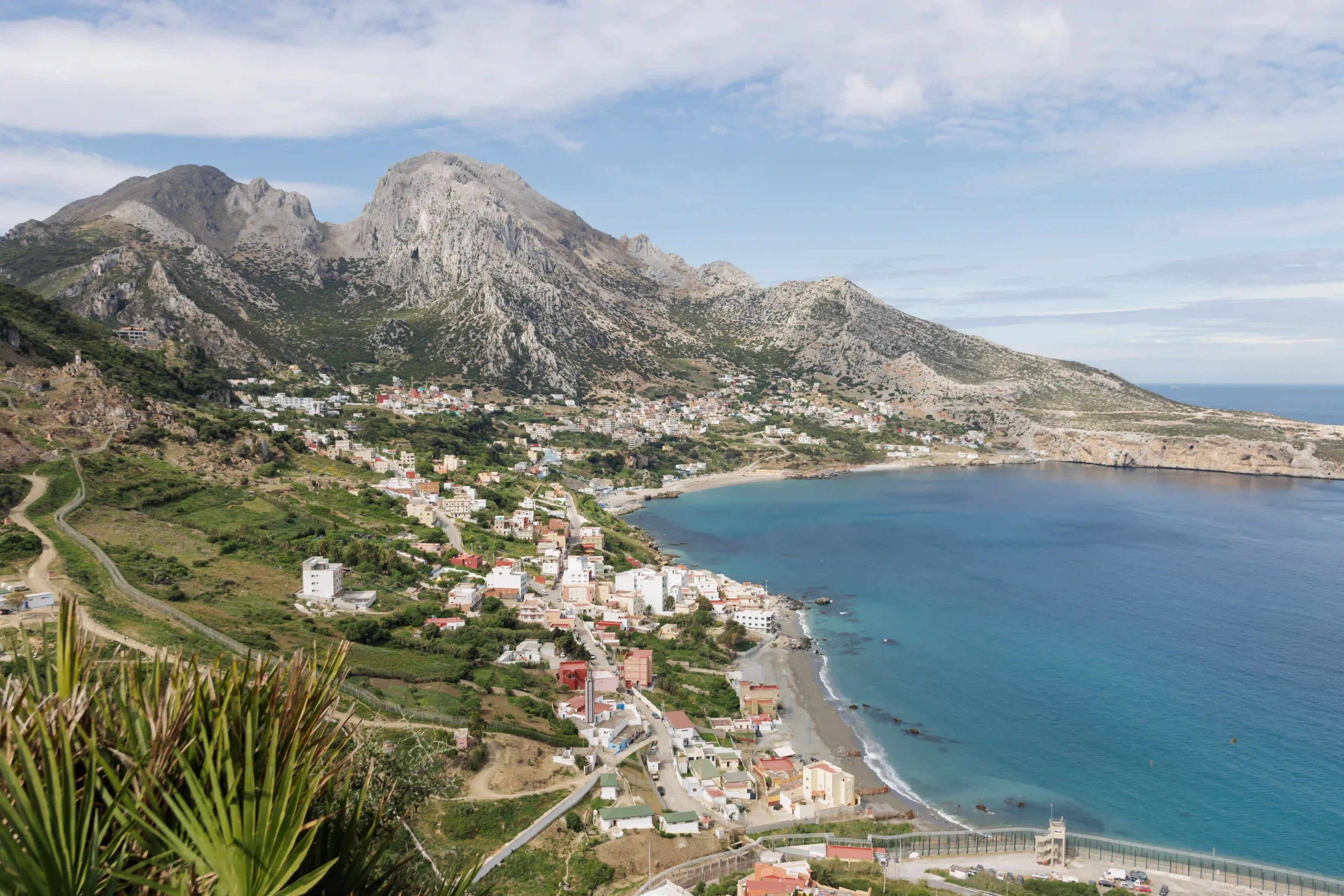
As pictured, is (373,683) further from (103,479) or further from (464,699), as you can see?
(103,479)

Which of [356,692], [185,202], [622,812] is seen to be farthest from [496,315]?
[622,812]

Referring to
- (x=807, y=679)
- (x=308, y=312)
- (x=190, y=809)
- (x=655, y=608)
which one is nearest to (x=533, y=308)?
(x=308, y=312)

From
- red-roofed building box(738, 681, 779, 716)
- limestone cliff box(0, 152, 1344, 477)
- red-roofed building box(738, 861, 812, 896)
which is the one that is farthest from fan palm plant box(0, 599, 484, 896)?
limestone cliff box(0, 152, 1344, 477)

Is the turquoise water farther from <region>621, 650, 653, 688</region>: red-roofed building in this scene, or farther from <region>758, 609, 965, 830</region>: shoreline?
<region>621, 650, 653, 688</region>: red-roofed building

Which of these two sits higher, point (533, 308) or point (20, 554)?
point (533, 308)

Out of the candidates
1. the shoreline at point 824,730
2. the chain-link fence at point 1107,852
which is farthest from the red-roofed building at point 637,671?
the chain-link fence at point 1107,852

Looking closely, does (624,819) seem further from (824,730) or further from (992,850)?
(824,730)

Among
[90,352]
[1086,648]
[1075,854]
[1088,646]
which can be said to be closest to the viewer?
[1075,854]
